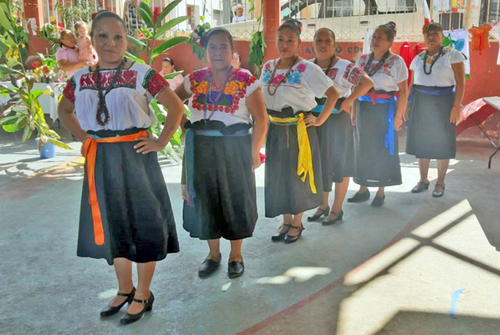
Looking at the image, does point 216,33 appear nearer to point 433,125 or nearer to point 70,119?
point 70,119

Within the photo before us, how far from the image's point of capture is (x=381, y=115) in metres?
4.15

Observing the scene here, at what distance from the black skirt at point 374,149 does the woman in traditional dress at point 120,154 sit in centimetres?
221

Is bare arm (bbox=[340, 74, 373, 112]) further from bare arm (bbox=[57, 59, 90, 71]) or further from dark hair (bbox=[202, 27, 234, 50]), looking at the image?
bare arm (bbox=[57, 59, 90, 71])

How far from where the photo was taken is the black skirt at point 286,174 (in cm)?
328

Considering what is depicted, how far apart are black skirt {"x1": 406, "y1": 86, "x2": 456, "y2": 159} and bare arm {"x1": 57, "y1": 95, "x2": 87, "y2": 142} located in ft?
10.4

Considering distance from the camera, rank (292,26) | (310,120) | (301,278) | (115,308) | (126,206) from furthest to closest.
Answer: (310,120) → (292,26) → (301,278) → (115,308) → (126,206)

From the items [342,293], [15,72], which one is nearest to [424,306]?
[342,293]

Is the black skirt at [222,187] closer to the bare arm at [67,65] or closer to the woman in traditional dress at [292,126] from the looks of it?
the woman in traditional dress at [292,126]

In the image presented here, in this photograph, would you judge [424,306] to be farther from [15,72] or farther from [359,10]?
[359,10]

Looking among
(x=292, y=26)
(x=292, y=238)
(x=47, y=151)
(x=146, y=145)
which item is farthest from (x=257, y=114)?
(x=47, y=151)

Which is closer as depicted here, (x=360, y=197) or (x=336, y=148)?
(x=336, y=148)

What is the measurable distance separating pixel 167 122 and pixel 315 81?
3.76ft

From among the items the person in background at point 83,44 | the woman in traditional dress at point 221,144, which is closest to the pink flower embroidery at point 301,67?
the woman in traditional dress at point 221,144

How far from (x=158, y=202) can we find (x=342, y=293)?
43.2 inches
